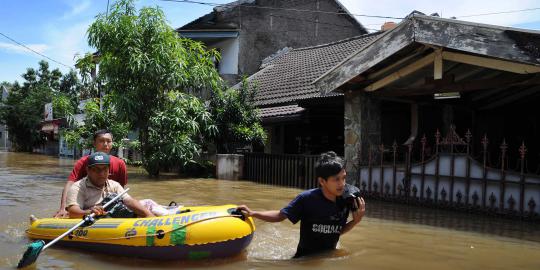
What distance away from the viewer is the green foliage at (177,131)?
47.2ft

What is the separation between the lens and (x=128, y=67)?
14.1 metres

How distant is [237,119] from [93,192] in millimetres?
9342

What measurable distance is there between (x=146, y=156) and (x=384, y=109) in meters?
7.23

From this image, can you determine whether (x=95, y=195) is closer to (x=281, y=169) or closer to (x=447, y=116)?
(x=281, y=169)

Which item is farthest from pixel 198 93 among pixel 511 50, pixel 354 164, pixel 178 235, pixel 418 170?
pixel 178 235

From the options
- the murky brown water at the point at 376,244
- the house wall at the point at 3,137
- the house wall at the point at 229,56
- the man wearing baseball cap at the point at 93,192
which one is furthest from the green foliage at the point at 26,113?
the man wearing baseball cap at the point at 93,192

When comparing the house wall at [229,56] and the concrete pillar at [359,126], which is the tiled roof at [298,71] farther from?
the concrete pillar at [359,126]

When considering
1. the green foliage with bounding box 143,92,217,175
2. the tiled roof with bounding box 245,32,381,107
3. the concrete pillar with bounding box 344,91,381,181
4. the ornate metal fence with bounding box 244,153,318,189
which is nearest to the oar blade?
the concrete pillar with bounding box 344,91,381,181

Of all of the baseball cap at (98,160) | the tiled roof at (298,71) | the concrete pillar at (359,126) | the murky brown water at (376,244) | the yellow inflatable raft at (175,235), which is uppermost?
the tiled roof at (298,71)

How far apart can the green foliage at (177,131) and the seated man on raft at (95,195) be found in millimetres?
8238

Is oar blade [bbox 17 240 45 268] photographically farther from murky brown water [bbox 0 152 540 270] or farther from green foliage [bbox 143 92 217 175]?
green foliage [bbox 143 92 217 175]

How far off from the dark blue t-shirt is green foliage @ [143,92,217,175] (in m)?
9.93

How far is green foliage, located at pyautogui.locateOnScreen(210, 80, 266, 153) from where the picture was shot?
14.9 meters

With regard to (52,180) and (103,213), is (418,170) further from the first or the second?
(52,180)
